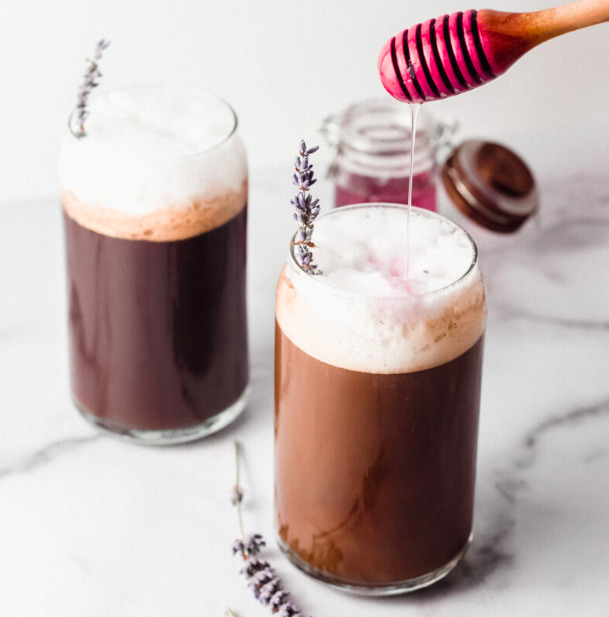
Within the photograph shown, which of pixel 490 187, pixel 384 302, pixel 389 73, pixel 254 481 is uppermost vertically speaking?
pixel 389 73

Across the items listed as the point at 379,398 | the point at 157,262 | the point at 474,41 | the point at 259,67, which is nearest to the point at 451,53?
the point at 474,41

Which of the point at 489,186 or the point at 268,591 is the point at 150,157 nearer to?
the point at 268,591

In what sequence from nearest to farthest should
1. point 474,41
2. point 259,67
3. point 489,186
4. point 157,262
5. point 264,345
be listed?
point 474,41 → point 157,262 → point 264,345 → point 489,186 → point 259,67

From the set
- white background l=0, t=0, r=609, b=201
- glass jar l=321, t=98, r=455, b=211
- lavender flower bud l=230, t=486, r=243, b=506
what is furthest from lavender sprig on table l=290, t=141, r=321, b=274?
white background l=0, t=0, r=609, b=201

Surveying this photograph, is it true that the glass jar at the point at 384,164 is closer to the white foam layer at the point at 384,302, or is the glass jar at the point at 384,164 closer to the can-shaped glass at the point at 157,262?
the can-shaped glass at the point at 157,262

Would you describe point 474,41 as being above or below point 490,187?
above

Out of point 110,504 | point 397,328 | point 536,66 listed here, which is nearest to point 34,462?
point 110,504
